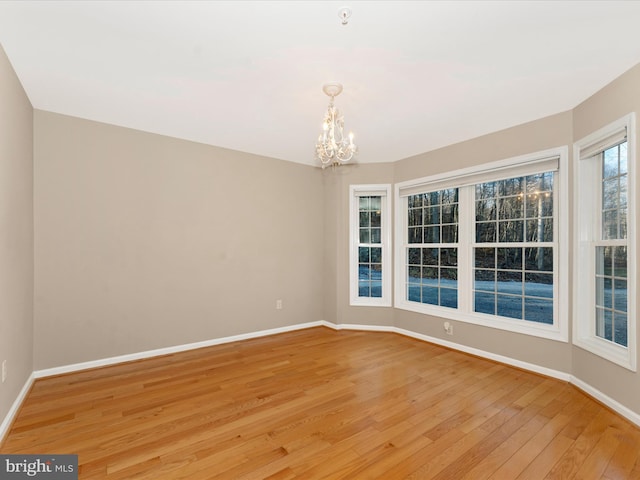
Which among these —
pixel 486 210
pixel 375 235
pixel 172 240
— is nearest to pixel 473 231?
pixel 486 210

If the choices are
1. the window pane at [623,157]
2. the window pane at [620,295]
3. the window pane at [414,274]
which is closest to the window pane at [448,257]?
the window pane at [414,274]

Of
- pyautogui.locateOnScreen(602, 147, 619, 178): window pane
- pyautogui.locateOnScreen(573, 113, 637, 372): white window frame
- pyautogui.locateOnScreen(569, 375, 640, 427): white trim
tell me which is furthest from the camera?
pyautogui.locateOnScreen(573, 113, 637, 372): white window frame

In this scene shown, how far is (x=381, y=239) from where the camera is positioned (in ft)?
16.2

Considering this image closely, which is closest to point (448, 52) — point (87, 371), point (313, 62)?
point (313, 62)

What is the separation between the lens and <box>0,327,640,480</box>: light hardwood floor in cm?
188

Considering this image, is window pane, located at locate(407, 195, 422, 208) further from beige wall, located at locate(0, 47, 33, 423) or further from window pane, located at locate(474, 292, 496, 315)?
beige wall, located at locate(0, 47, 33, 423)

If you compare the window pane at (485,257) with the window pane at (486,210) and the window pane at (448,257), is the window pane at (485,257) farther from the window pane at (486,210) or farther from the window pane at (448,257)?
the window pane at (486,210)

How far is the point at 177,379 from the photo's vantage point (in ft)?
10.2

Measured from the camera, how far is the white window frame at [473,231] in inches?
122

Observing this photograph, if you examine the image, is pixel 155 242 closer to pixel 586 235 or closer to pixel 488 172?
pixel 488 172

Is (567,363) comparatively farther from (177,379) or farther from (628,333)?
(177,379)

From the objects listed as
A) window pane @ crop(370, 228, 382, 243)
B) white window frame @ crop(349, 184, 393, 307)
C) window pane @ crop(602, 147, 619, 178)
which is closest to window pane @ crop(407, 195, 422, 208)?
white window frame @ crop(349, 184, 393, 307)

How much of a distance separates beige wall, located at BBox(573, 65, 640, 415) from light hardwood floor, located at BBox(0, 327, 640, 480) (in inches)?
7.6

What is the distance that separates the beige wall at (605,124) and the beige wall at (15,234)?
4.46 m
